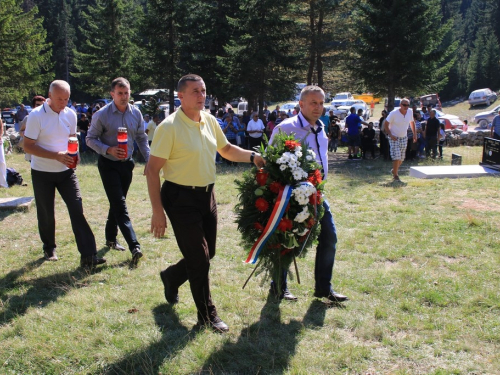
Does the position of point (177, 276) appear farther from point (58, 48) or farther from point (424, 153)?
point (58, 48)

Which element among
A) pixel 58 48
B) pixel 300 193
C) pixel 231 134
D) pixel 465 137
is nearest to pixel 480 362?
pixel 300 193

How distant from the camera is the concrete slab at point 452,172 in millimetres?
12086

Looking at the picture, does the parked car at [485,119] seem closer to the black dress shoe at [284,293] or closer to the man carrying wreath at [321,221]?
the man carrying wreath at [321,221]

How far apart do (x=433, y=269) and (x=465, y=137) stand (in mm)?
18912

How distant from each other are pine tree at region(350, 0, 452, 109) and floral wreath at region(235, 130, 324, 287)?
1797 centimetres

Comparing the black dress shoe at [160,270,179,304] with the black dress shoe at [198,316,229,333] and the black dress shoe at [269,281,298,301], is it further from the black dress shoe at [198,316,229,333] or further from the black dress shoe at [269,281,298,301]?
the black dress shoe at [269,281,298,301]

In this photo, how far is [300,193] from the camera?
410cm

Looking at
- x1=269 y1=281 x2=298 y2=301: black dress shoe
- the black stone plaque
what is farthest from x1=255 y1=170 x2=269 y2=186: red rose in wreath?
the black stone plaque

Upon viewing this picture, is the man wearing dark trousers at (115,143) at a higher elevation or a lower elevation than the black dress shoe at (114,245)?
higher

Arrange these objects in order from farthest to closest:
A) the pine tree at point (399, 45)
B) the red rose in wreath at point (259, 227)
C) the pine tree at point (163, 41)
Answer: the pine tree at point (163, 41), the pine tree at point (399, 45), the red rose in wreath at point (259, 227)

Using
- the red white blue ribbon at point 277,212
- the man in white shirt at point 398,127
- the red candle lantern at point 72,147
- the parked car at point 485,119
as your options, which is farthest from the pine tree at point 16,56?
the red white blue ribbon at point 277,212

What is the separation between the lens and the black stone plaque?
12.7 metres

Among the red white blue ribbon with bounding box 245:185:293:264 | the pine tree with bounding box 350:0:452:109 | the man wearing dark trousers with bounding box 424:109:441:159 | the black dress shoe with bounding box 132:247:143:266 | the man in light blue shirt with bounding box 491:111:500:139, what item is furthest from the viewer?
the pine tree with bounding box 350:0:452:109

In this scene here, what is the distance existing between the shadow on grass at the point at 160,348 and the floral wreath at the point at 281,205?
2.88 ft
